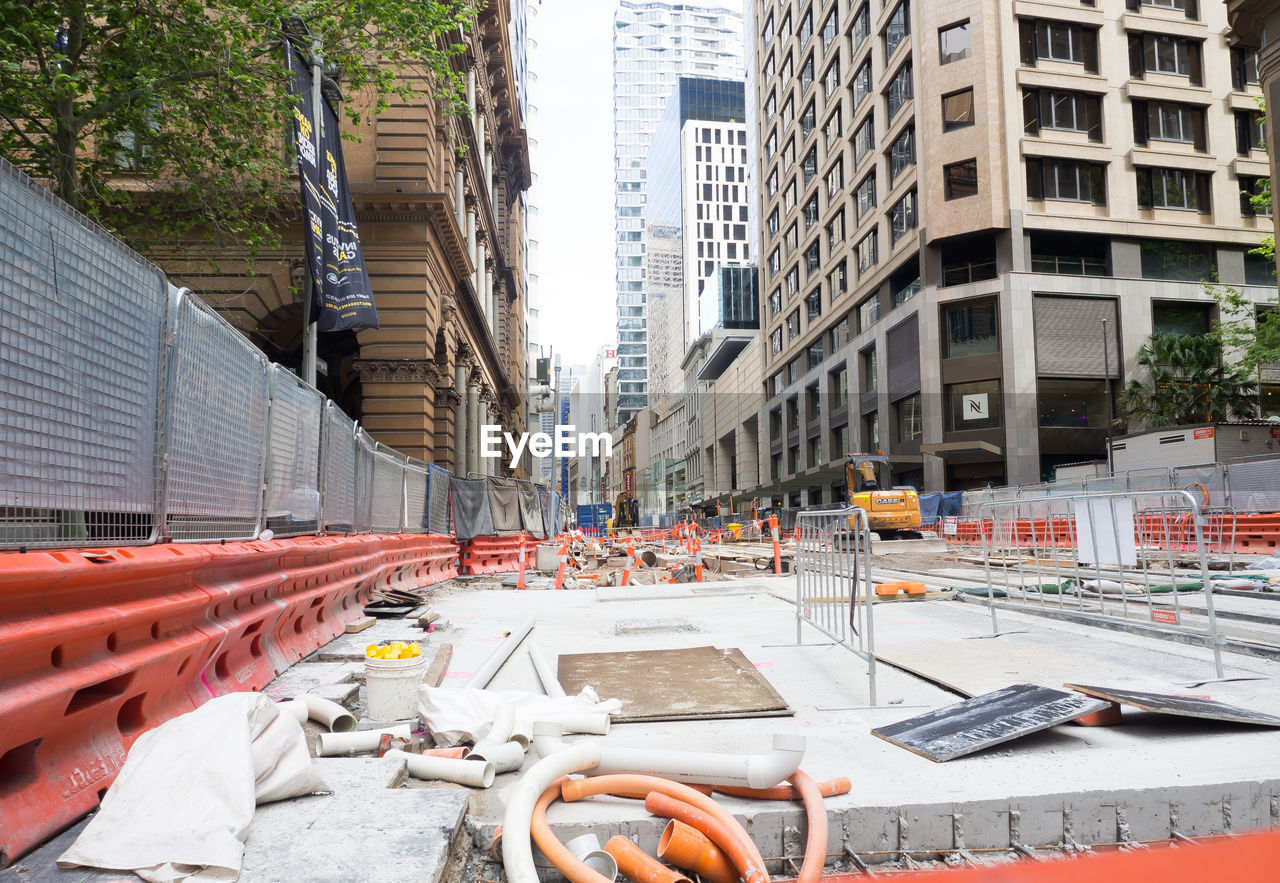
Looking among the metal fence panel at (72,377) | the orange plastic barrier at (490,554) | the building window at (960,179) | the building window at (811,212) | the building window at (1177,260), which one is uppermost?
the building window at (811,212)

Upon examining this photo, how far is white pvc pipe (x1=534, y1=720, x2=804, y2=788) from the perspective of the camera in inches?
129

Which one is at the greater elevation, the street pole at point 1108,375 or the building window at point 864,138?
the building window at point 864,138

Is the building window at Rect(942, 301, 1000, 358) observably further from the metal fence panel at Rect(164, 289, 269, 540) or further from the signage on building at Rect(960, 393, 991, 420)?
the metal fence panel at Rect(164, 289, 269, 540)

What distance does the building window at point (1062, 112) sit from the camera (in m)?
39.4

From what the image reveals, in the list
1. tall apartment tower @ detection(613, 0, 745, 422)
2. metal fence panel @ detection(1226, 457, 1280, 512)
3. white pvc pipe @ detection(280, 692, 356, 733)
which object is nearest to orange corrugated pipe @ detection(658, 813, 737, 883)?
white pvc pipe @ detection(280, 692, 356, 733)

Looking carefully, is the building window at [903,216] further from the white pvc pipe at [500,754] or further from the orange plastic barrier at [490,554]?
the white pvc pipe at [500,754]

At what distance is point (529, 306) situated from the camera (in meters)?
103

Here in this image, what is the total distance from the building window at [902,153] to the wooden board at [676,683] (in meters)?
40.5

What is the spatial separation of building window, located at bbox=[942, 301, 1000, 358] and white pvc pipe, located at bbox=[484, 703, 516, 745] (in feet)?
128

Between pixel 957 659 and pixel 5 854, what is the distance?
6191 mm

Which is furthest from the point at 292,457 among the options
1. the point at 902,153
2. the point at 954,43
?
the point at 902,153

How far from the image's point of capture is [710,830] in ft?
9.91

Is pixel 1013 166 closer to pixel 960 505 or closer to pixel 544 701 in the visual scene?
pixel 960 505

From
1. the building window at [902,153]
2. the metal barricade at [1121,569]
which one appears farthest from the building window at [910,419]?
the metal barricade at [1121,569]
